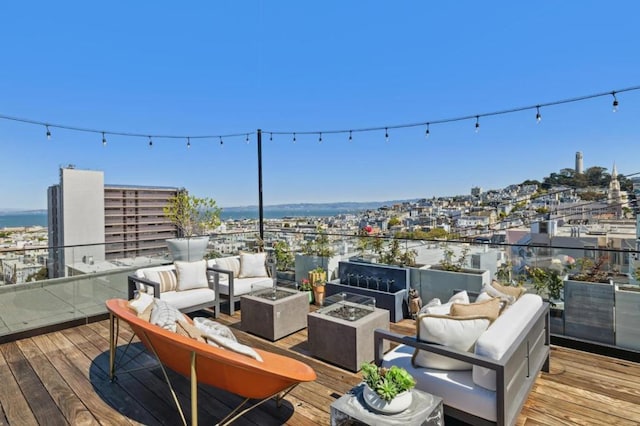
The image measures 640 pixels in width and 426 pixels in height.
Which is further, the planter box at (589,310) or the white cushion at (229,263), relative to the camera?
the white cushion at (229,263)

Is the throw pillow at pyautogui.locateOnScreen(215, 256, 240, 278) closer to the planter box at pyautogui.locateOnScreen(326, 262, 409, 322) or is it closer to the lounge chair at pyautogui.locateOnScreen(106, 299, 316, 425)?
the planter box at pyautogui.locateOnScreen(326, 262, 409, 322)

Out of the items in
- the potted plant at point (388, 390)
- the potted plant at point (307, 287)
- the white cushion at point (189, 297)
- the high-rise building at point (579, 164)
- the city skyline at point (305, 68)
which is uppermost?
the city skyline at point (305, 68)

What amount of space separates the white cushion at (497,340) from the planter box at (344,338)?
3.78 feet

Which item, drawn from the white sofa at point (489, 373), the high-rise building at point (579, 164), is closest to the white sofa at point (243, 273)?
the white sofa at point (489, 373)

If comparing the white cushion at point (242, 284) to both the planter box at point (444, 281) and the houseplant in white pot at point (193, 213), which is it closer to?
the planter box at point (444, 281)

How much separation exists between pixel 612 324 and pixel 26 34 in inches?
476

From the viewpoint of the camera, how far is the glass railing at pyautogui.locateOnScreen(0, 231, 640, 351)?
325 centimetres

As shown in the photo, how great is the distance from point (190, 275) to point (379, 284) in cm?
258

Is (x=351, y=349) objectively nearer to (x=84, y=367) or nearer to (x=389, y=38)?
(x=84, y=367)

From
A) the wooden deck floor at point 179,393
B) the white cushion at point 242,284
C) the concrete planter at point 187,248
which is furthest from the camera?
the concrete planter at point 187,248

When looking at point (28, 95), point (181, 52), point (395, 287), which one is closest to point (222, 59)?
point (181, 52)

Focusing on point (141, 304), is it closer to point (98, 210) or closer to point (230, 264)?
point (230, 264)

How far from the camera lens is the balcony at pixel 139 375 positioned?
2.30m

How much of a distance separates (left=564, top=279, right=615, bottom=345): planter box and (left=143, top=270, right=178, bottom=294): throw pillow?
4.55 meters
